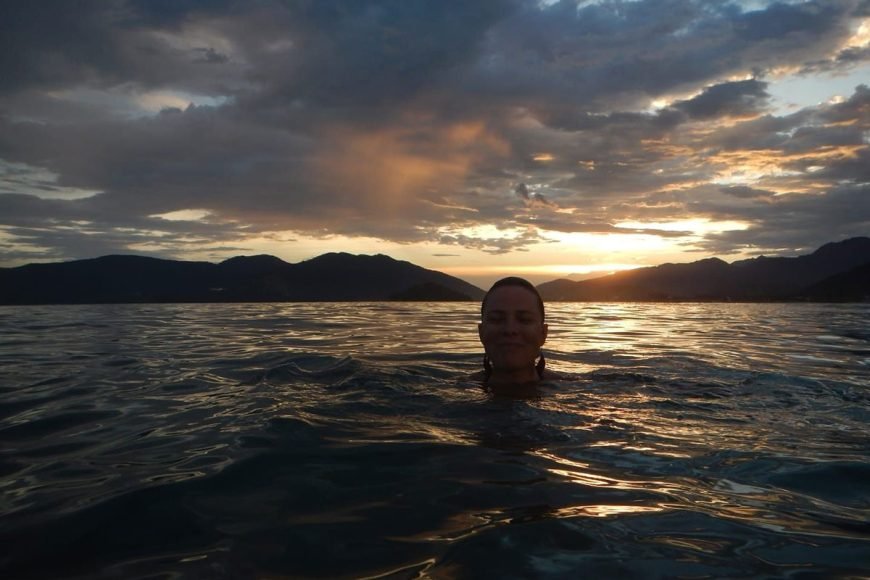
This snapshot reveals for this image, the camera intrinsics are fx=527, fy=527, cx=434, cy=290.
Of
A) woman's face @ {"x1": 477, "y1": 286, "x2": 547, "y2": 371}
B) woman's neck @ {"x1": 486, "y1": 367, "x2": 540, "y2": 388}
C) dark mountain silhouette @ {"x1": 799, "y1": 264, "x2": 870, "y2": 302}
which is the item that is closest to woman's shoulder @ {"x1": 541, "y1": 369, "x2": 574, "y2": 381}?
woman's neck @ {"x1": 486, "y1": 367, "x2": 540, "y2": 388}

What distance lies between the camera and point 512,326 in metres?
7.24

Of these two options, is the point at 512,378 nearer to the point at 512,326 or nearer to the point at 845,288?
the point at 512,326

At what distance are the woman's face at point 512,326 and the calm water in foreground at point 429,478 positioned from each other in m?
0.63

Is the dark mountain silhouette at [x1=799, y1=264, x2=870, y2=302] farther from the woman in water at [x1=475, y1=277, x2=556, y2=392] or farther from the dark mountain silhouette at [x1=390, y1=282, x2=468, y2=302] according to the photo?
the woman in water at [x1=475, y1=277, x2=556, y2=392]

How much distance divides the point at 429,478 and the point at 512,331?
369 centimetres

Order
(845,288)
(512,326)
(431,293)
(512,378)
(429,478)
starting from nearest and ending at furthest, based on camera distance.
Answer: (429,478) < (512,326) < (512,378) < (845,288) < (431,293)

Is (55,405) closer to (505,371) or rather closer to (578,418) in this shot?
(505,371)

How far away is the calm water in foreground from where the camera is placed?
2.63 metres

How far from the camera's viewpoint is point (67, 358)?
11.3 metres

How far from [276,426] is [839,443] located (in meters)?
5.22

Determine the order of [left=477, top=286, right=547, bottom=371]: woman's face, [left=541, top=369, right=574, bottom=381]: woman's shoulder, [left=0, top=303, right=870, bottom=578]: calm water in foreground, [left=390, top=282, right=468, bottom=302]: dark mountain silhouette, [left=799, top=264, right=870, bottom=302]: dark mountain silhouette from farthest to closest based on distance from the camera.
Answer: [left=390, top=282, right=468, bottom=302]: dark mountain silhouette < [left=799, top=264, right=870, bottom=302]: dark mountain silhouette < [left=541, top=369, right=574, bottom=381]: woman's shoulder < [left=477, top=286, right=547, bottom=371]: woman's face < [left=0, top=303, right=870, bottom=578]: calm water in foreground

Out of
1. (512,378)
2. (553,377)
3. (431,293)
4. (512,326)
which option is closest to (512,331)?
(512,326)

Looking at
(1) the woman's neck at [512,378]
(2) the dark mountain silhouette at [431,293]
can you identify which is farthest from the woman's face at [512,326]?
(2) the dark mountain silhouette at [431,293]

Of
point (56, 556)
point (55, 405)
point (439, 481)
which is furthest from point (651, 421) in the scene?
point (55, 405)
